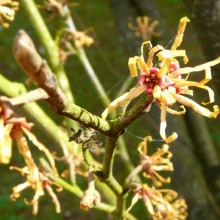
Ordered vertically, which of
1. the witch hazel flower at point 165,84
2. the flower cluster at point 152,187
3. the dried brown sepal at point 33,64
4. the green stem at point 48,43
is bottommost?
the flower cluster at point 152,187

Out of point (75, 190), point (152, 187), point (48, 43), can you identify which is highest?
point (48, 43)

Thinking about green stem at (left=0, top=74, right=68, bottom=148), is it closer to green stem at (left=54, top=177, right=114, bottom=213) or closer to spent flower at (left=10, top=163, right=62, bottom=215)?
green stem at (left=54, top=177, right=114, bottom=213)

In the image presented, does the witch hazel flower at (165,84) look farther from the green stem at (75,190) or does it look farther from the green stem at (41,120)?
the green stem at (41,120)

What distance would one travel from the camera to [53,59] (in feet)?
6.10

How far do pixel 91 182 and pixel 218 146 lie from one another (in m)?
3.08

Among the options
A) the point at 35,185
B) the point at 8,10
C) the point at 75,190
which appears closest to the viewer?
the point at 8,10

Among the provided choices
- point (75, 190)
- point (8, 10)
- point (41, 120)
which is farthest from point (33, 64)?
point (41, 120)

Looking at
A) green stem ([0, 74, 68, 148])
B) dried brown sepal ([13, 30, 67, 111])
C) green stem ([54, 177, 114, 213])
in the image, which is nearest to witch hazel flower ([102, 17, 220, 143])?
dried brown sepal ([13, 30, 67, 111])

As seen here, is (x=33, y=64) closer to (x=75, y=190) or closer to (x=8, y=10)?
(x=8, y=10)

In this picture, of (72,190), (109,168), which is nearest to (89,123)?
(109,168)

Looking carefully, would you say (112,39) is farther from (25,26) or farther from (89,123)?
(89,123)

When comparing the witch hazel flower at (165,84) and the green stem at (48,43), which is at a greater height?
the green stem at (48,43)

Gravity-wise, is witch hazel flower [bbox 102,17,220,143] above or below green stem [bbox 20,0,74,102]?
below

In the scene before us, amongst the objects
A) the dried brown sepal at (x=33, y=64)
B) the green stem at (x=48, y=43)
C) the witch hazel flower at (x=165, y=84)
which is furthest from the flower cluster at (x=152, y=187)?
the green stem at (x=48, y=43)
